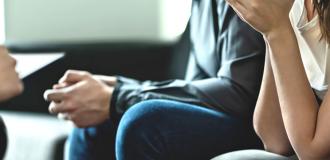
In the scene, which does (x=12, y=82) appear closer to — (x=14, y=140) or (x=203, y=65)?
(x=203, y=65)

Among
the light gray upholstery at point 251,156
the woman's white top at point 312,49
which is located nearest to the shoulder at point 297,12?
the woman's white top at point 312,49

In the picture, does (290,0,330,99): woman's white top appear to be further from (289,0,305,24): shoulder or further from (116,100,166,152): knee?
(116,100,166,152): knee

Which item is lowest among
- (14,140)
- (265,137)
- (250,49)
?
(14,140)

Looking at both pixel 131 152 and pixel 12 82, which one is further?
pixel 131 152

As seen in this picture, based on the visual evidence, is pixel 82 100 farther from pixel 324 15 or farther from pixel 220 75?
pixel 324 15

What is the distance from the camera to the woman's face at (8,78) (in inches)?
42.3

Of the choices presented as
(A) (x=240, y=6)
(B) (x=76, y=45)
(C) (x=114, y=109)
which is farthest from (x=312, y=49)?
(B) (x=76, y=45)

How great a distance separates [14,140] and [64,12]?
1.87 feet

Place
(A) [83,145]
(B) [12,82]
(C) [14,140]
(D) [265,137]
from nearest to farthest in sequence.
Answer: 1. (B) [12,82]
2. (D) [265,137]
3. (A) [83,145]
4. (C) [14,140]

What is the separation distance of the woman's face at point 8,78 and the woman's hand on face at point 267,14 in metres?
0.40

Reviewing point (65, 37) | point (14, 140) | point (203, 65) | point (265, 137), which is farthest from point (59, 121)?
point (265, 137)

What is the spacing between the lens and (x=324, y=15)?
1082 millimetres

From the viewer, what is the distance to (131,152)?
123 cm

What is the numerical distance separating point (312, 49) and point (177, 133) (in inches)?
12.1
